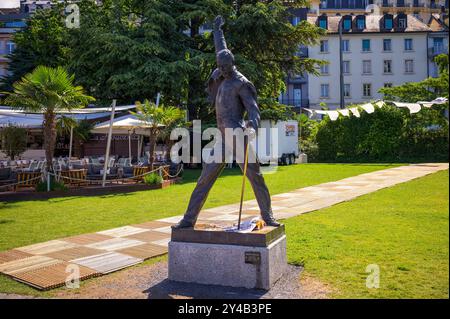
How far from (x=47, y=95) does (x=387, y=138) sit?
2333 cm

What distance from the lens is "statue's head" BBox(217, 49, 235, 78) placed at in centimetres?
550

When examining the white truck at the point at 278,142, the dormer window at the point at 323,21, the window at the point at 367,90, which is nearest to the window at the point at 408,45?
the window at the point at 367,90

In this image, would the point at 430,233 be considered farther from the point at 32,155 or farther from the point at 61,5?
the point at 61,5

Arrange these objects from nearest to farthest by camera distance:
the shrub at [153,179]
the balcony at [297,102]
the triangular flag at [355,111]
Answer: the shrub at [153,179], the triangular flag at [355,111], the balcony at [297,102]

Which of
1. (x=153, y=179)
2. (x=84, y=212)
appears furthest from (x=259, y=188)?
(x=153, y=179)

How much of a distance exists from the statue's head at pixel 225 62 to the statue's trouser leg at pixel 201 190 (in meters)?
1.18

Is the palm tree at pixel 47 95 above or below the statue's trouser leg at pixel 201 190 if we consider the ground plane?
above

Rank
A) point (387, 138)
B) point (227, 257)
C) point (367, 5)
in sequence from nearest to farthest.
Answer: point (227, 257) < point (387, 138) < point (367, 5)

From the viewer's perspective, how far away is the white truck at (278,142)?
1037 inches

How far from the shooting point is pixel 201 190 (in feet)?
18.6

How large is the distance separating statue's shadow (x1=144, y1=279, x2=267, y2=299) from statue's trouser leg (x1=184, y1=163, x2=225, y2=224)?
0.80 metres

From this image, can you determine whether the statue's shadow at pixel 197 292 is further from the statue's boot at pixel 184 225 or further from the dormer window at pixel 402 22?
the dormer window at pixel 402 22

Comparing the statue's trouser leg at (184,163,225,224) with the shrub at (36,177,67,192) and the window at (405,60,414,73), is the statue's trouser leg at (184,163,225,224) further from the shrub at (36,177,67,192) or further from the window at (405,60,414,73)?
the window at (405,60,414,73)

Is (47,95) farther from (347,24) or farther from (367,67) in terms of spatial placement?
(367,67)
